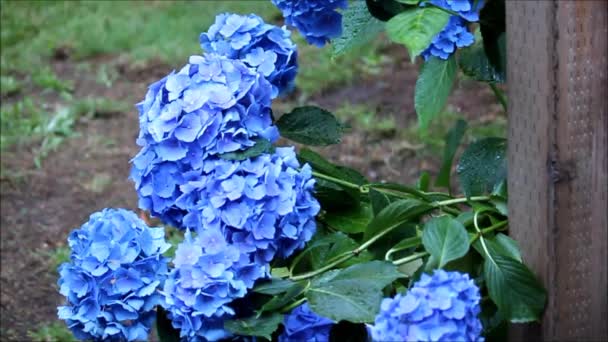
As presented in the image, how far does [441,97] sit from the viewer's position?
5.45 ft

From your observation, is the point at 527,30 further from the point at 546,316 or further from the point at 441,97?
the point at 546,316

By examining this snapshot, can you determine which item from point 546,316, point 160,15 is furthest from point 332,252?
point 160,15

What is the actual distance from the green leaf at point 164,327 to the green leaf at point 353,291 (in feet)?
0.83

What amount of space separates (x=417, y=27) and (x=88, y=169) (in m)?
3.46

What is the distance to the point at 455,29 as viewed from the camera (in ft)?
5.41

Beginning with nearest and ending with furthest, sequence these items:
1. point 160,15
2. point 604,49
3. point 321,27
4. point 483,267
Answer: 1. point 604,49
2. point 483,267
3. point 321,27
4. point 160,15

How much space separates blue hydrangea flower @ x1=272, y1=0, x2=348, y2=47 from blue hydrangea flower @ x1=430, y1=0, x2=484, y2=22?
306mm

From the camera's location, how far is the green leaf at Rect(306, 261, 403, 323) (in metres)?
1.56

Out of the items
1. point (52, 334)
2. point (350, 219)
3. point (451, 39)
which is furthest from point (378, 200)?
point (52, 334)

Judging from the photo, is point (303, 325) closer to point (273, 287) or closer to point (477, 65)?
point (273, 287)

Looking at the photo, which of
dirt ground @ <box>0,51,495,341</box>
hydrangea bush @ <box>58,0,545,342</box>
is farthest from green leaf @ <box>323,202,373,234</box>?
dirt ground @ <box>0,51,495,341</box>

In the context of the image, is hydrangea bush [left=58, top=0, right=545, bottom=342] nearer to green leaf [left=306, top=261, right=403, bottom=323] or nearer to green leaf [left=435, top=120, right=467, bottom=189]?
green leaf [left=306, top=261, right=403, bottom=323]

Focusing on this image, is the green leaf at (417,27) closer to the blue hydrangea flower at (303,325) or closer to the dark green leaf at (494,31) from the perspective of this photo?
the dark green leaf at (494,31)

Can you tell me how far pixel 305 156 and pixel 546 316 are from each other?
557 mm
